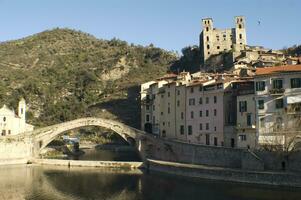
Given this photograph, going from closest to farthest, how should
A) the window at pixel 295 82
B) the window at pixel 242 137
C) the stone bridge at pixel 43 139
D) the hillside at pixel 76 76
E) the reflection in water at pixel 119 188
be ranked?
the reflection in water at pixel 119 188
the window at pixel 295 82
the window at pixel 242 137
the stone bridge at pixel 43 139
the hillside at pixel 76 76

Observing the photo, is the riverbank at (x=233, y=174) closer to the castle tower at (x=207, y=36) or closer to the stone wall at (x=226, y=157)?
the stone wall at (x=226, y=157)

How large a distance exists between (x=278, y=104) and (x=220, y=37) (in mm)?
57860

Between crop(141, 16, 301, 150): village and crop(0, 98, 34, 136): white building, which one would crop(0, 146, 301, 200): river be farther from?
crop(0, 98, 34, 136): white building

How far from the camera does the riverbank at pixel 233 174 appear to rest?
4744 centimetres

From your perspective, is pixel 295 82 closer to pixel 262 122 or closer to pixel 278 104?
pixel 278 104

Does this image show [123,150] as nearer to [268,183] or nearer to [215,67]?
[215,67]

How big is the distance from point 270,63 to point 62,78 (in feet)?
267

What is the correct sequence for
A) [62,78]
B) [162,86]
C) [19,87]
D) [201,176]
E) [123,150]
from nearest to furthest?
[201,176] < [162,86] < [123,150] < [19,87] < [62,78]

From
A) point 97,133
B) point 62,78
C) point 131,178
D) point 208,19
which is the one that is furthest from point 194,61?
point 131,178

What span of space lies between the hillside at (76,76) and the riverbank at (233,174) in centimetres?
4971

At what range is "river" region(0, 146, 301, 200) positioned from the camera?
151 ft

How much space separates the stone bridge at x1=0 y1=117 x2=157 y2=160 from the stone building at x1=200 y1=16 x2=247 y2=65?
39.1m

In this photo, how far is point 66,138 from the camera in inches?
4109

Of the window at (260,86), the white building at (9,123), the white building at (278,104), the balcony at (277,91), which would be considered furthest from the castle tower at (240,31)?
the balcony at (277,91)
